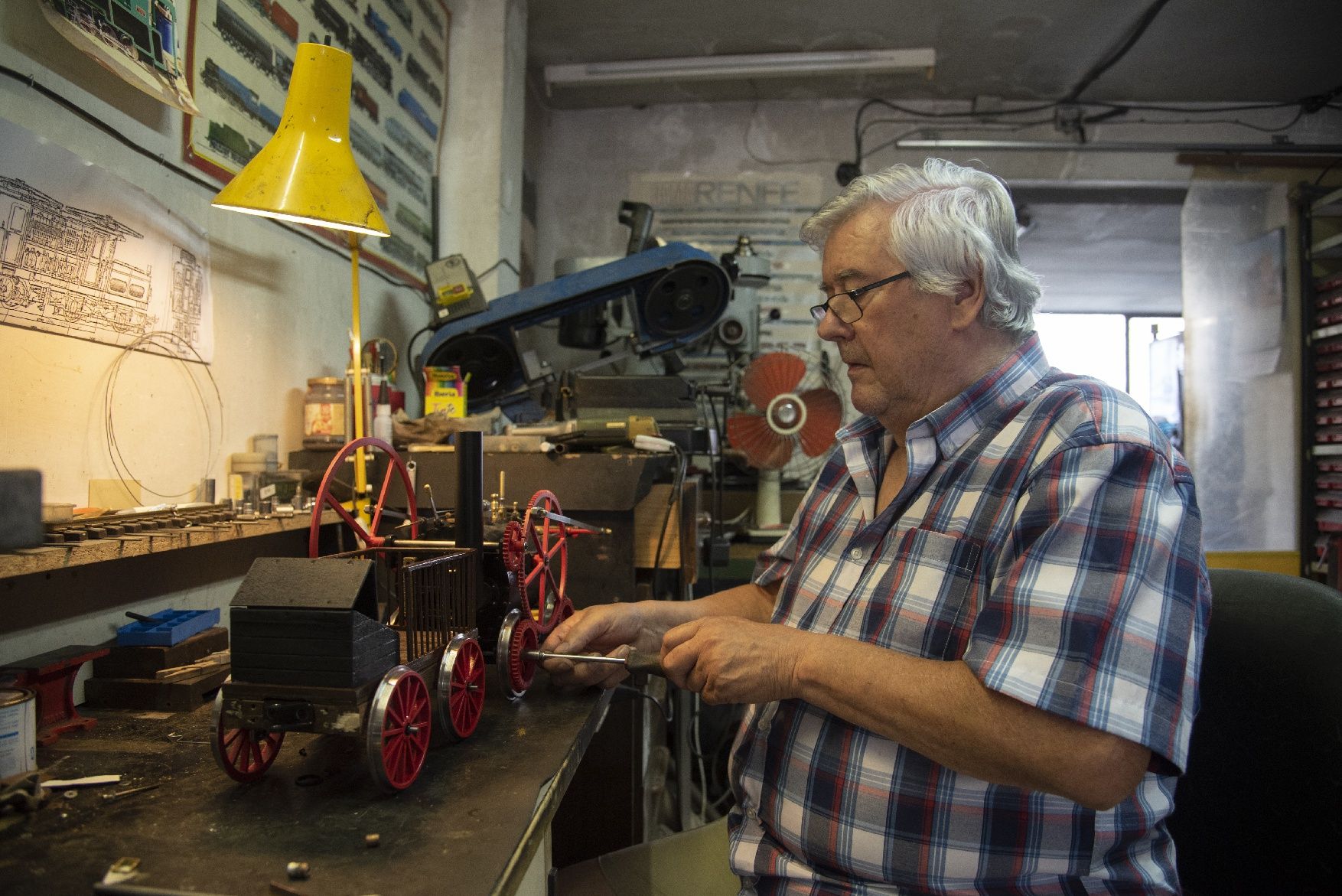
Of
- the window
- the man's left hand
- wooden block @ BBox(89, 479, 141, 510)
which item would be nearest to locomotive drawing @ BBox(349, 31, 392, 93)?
wooden block @ BBox(89, 479, 141, 510)

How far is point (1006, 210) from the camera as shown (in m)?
1.03

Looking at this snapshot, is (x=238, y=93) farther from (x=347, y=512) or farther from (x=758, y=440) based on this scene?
(x=758, y=440)

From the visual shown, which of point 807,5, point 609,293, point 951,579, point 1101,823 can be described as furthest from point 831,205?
point 807,5

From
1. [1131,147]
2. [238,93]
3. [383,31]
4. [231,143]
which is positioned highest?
[1131,147]

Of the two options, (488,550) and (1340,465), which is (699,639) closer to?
(488,550)

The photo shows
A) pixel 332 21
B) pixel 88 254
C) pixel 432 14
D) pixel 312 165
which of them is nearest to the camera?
pixel 88 254

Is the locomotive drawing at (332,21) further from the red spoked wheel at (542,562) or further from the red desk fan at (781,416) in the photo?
the red desk fan at (781,416)

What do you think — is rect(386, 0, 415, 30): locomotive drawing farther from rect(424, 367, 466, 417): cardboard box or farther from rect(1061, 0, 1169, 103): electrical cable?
rect(1061, 0, 1169, 103): electrical cable

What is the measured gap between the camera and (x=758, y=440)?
2.52m

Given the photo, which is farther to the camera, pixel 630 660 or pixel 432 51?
pixel 432 51

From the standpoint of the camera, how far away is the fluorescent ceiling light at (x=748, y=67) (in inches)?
123

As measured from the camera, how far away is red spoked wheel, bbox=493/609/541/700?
39.9 inches

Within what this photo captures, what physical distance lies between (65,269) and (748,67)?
274cm

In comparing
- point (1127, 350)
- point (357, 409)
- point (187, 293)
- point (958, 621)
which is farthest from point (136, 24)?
point (1127, 350)
